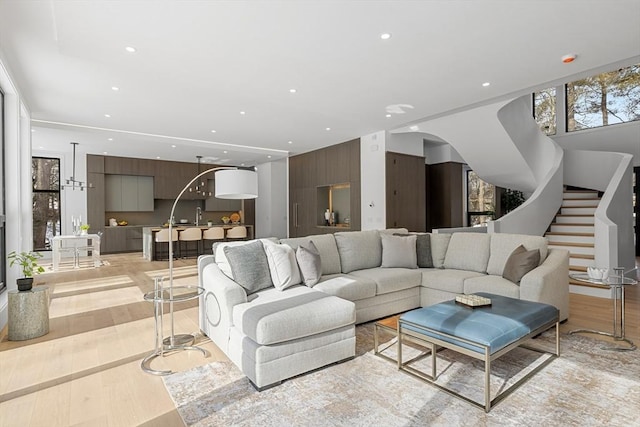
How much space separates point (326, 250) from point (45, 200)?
9147 millimetres

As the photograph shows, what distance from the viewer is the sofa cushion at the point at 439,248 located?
4398 millimetres

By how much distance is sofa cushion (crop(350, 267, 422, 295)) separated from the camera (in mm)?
3639

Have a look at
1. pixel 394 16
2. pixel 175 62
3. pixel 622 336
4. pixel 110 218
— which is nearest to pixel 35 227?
pixel 110 218

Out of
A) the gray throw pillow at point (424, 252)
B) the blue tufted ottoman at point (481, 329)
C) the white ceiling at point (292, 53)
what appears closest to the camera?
the blue tufted ottoman at point (481, 329)

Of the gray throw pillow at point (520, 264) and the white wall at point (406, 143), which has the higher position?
the white wall at point (406, 143)

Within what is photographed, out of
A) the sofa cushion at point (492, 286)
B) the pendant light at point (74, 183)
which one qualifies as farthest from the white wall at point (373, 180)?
the pendant light at point (74, 183)

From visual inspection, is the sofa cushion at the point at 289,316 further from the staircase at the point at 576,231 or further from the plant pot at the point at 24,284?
the staircase at the point at 576,231

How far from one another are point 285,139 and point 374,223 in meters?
2.85

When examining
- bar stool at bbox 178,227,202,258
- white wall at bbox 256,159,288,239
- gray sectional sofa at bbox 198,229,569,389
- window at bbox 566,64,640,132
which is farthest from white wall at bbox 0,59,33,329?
window at bbox 566,64,640,132

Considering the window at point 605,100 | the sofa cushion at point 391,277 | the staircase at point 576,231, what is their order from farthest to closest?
the window at point 605,100 → the staircase at point 576,231 → the sofa cushion at point 391,277

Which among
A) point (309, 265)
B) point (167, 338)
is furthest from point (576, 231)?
point (167, 338)

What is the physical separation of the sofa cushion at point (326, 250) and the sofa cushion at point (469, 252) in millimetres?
1468

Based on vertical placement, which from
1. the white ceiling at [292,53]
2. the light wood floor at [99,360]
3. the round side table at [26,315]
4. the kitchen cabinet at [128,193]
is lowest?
the light wood floor at [99,360]

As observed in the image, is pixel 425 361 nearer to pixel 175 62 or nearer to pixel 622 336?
pixel 622 336
